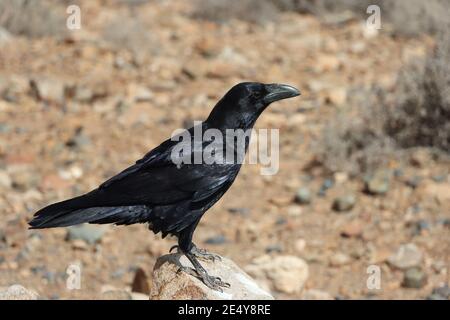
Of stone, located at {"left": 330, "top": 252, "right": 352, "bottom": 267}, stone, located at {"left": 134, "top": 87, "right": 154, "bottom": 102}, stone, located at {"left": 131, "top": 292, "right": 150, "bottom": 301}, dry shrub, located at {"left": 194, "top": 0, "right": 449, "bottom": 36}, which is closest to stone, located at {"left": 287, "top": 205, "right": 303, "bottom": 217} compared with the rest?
stone, located at {"left": 330, "top": 252, "right": 352, "bottom": 267}

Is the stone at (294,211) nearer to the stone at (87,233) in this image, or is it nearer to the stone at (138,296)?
the stone at (87,233)

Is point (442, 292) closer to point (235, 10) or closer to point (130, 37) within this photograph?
point (130, 37)

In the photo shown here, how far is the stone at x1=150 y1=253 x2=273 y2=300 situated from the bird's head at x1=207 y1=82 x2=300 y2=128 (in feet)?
2.87

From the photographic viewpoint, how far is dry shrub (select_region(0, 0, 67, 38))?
39.8 feet

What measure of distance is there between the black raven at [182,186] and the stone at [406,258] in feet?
7.77

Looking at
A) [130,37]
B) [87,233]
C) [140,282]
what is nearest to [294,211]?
[87,233]

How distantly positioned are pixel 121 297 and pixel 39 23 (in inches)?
265

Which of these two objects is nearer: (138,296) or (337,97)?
(138,296)

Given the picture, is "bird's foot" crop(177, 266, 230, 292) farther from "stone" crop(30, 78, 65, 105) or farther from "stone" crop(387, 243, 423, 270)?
"stone" crop(30, 78, 65, 105)

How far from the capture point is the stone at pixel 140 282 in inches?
263

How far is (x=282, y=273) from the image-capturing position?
6.95m

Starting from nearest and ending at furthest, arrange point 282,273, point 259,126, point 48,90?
point 282,273 → point 259,126 → point 48,90

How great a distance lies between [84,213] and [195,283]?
75 cm
